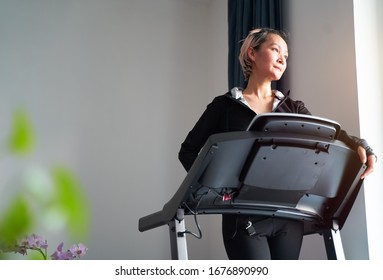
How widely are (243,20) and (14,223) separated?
8.54 ft

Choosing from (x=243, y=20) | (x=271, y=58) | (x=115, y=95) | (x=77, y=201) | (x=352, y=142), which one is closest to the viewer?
(x=352, y=142)

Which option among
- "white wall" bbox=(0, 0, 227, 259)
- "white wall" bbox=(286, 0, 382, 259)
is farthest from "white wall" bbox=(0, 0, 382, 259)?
"white wall" bbox=(286, 0, 382, 259)

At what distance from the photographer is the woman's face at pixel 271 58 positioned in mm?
2000

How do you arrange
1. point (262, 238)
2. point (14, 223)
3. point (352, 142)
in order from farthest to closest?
1. point (262, 238)
2. point (352, 142)
3. point (14, 223)

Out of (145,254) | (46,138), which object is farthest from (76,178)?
(145,254)

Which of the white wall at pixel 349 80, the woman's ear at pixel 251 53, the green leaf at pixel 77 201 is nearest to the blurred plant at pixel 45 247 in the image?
the woman's ear at pixel 251 53

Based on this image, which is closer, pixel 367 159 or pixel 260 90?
pixel 367 159

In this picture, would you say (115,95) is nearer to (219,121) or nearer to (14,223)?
(219,121)

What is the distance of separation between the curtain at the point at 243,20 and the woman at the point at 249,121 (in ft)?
2.63

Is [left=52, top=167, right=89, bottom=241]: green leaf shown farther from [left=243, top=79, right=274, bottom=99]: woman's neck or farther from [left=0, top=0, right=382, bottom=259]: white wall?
[left=243, top=79, right=274, bottom=99]: woman's neck

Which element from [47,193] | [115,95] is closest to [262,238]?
[47,193]

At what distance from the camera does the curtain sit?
2.95 meters

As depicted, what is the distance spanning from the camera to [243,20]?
3225 mm

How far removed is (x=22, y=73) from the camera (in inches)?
138
